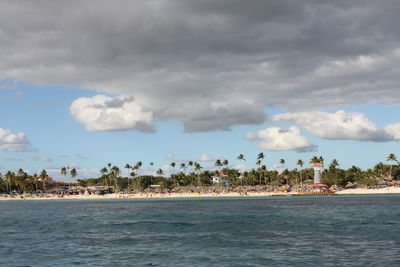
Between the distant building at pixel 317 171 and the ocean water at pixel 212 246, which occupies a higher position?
the distant building at pixel 317 171

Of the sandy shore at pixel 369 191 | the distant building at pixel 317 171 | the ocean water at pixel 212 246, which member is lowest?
the sandy shore at pixel 369 191

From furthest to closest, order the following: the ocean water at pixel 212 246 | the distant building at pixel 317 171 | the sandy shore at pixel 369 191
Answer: the distant building at pixel 317 171 < the sandy shore at pixel 369 191 < the ocean water at pixel 212 246

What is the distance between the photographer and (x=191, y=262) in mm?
27297

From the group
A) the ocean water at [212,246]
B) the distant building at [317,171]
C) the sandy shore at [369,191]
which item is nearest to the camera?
the ocean water at [212,246]

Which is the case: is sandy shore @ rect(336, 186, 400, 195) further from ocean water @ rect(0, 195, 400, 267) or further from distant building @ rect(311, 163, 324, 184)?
ocean water @ rect(0, 195, 400, 267)

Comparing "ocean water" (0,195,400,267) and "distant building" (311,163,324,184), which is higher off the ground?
"distant building" (311,163,324,184)

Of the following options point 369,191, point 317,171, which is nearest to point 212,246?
point 317,171

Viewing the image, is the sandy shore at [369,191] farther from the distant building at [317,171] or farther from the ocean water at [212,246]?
the ocean water at [212,246]

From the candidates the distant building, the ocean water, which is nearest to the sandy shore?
the distant building

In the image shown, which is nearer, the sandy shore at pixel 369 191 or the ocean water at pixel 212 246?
the ocean water at pixel 212 246

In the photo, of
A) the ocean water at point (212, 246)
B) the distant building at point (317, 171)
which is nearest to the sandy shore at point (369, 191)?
the distant building at point (317, 171)

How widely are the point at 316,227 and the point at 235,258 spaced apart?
2316cm

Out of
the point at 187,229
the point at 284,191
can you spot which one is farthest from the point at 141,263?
the point at 284,191

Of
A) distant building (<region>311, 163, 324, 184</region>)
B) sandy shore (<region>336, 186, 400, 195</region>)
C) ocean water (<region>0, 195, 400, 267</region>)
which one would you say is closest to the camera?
ocean water (<region>0, 195, 400, 267</region>)
